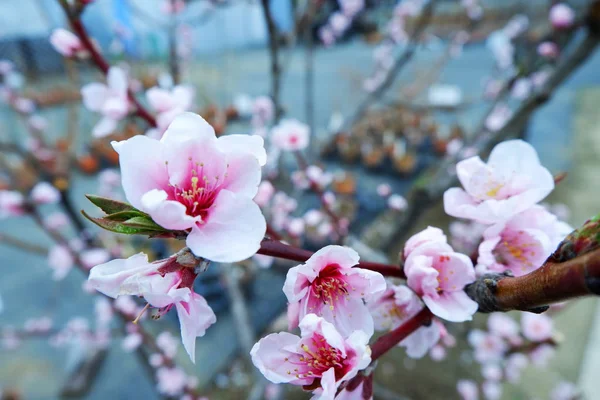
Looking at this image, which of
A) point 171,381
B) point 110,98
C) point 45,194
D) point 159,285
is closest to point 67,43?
point 110,98

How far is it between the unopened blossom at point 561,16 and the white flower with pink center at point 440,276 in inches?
49.2

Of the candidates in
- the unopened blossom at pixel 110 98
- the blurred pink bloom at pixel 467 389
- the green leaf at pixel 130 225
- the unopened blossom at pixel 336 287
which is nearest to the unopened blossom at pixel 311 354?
the unopened blossom at pixel 336 287

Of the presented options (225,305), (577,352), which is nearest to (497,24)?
(577,352)

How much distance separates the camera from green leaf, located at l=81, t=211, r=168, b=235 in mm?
271

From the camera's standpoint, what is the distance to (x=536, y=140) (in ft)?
13.4

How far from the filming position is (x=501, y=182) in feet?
1.32

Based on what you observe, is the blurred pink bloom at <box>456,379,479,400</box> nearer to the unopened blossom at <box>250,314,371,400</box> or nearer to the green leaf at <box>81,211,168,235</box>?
the unopened blossom at <box>250,314,371,400</box>

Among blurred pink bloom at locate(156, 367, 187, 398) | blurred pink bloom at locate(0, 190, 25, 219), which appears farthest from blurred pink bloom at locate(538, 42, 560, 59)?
blurred pink bloom at locate(0, 190, 25, 219)

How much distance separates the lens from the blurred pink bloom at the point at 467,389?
1.76 metres

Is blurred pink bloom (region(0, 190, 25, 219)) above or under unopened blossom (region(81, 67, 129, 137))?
under

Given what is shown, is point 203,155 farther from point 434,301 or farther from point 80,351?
point 80,351

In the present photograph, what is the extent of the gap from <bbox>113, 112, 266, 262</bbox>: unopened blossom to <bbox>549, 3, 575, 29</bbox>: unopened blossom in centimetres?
138

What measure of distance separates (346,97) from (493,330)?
3.62 meters

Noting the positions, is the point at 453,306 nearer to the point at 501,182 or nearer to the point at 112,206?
the point at 501,182
